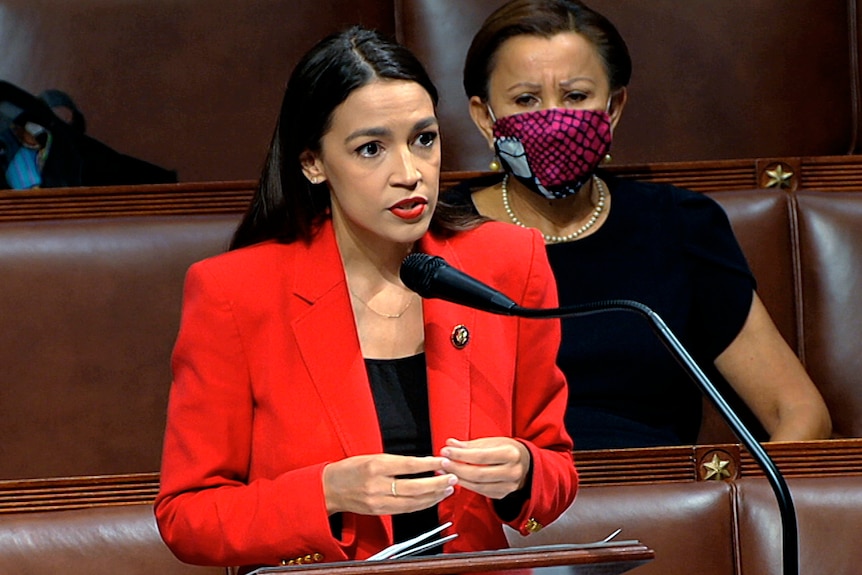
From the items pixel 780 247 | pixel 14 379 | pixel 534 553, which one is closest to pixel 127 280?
pixel 14 379

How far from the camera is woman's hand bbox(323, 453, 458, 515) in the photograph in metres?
0.80

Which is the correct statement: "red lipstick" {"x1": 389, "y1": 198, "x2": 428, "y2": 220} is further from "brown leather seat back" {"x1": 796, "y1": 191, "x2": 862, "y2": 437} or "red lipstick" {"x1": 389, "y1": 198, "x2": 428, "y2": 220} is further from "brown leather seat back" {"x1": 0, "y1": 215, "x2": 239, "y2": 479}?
"brown leather seat back" {"x1": 796, "y1": 191, "x2": 862, "y2": 437}

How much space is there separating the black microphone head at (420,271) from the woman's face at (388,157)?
11cm

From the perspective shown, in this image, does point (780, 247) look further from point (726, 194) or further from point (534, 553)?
point (534, 553)

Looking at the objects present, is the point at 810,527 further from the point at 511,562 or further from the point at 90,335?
the point at 90,335

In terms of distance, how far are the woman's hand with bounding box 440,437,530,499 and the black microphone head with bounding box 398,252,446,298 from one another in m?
0.09

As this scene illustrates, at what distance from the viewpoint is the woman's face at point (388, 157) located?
940 millimetres

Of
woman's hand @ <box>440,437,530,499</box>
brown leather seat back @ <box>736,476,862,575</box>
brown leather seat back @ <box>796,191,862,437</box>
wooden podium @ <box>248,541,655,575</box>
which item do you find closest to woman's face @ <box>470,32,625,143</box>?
brown leather seat back @ <box>796,191,862,437</box>

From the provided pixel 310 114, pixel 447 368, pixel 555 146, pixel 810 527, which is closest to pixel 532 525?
pixel 447 368

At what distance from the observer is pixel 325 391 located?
0.94 m

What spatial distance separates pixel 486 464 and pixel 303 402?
174mm

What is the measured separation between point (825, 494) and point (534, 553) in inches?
16.7

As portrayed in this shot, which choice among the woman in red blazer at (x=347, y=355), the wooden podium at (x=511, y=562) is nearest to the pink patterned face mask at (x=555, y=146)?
the woman in red blazer at (x=347, y=355)

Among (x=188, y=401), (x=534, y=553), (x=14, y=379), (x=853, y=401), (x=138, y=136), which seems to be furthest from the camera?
(x=138, y=136)
